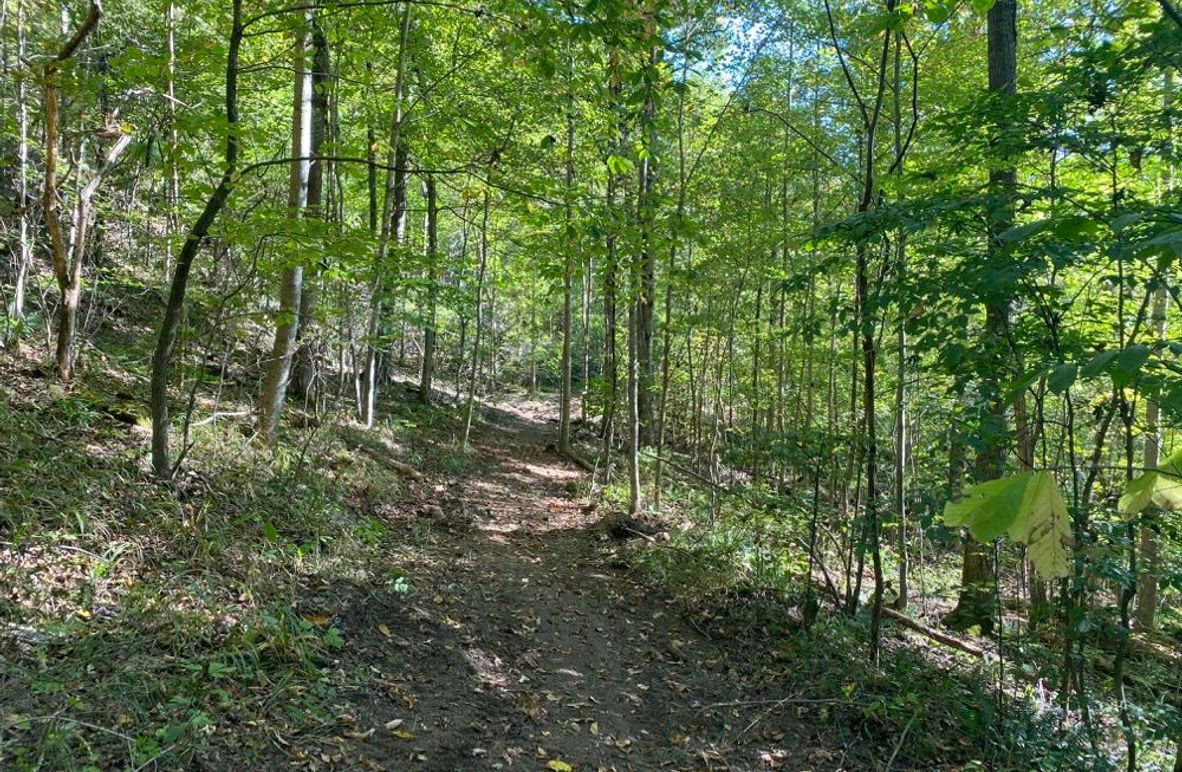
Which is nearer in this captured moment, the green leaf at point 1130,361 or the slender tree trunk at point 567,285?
the green leaf at point 1130,361

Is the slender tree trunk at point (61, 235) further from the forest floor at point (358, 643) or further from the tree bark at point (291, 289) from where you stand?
the tree bark at point (291, 289)

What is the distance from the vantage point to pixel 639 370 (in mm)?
9898

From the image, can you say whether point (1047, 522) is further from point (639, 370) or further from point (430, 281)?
point (639, 370)

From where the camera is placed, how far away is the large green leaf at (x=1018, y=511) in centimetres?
93

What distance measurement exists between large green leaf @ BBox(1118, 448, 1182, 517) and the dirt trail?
326cm

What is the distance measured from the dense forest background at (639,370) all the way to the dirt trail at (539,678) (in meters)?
0.31

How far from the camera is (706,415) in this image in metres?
22.3

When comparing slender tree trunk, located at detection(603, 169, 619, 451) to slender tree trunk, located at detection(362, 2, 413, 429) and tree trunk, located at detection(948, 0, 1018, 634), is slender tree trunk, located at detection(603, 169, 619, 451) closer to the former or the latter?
slender tree trunk, located at detection(362, 2, 413, 429)

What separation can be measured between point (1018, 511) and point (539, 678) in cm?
414

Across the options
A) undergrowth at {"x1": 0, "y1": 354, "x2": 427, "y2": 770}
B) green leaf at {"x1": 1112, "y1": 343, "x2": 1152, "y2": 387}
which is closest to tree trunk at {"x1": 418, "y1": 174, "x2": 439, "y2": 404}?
undergrowth at {"x1": 0, "y1": 354, "x2": 427, "y2": 770}

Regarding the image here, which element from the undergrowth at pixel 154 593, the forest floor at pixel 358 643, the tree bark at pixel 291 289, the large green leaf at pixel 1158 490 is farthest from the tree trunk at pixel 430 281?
the large green leaf at pixel 1158 490

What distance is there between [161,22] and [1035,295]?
9.25 metres

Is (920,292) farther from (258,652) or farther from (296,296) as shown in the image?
(296,296)

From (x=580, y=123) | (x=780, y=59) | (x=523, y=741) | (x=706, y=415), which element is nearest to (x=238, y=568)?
(x=523, y=741)
